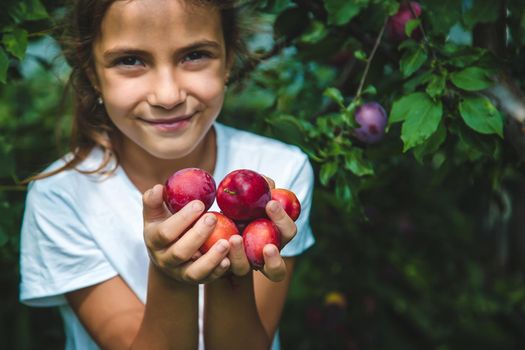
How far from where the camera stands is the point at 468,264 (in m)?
3.28

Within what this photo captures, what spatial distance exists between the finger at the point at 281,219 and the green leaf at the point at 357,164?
49cm

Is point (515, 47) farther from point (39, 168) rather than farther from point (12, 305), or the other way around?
point (12, 305)

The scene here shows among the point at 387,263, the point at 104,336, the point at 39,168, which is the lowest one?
the point at 387,263

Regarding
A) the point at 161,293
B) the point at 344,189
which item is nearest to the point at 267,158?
the point at 344,189

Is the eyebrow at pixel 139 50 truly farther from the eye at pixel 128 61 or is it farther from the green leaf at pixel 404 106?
the green leaf at pixel 404 106

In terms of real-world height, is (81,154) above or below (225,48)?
below

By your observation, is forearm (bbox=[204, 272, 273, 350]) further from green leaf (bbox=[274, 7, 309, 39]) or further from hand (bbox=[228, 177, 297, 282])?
green leaf (bbox=[274, 7, 309, 39])

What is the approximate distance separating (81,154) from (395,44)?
99 cm

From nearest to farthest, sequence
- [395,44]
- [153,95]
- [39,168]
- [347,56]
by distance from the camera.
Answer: [153,95] → [395,44] → [39,168] → [347,56]

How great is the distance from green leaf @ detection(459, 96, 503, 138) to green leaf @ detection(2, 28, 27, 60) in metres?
1.08

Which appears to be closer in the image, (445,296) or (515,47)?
(515,47)

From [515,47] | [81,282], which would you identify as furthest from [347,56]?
[81,282]

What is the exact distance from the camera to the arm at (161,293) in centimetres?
127

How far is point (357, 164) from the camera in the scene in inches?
71.0
